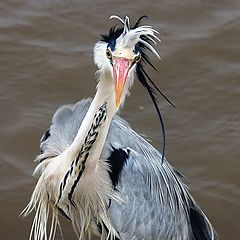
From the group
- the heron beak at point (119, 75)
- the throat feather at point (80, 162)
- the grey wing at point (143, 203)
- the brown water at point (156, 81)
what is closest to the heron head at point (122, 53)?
the heron beak at point (119, 75)

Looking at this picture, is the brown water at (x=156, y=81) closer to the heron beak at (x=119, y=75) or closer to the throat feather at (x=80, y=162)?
the throat feather at (x=80, y=162)

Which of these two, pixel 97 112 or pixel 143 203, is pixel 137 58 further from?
pixel 143 203

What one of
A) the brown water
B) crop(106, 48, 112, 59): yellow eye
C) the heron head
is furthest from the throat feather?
the brown water

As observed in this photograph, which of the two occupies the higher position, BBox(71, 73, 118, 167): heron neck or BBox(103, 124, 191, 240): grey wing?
BBox(71, 73, 118, 167): heron neck

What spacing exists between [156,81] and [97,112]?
79.7 inches

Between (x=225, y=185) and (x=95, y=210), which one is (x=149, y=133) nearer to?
(x=225, y=185)

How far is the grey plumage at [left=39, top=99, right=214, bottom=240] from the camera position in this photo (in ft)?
12.2

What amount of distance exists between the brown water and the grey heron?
505mm

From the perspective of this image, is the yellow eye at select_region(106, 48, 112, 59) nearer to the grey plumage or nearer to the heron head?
the heron head

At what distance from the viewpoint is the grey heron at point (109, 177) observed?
11.1 ft

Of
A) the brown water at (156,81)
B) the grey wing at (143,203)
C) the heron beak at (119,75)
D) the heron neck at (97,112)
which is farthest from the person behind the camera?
the brown water at (156,81)

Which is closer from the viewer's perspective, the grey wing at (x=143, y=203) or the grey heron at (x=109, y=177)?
the grey heron at (x=109, y=177)

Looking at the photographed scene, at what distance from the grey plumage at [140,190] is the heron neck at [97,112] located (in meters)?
0.28

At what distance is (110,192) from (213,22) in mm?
2643
